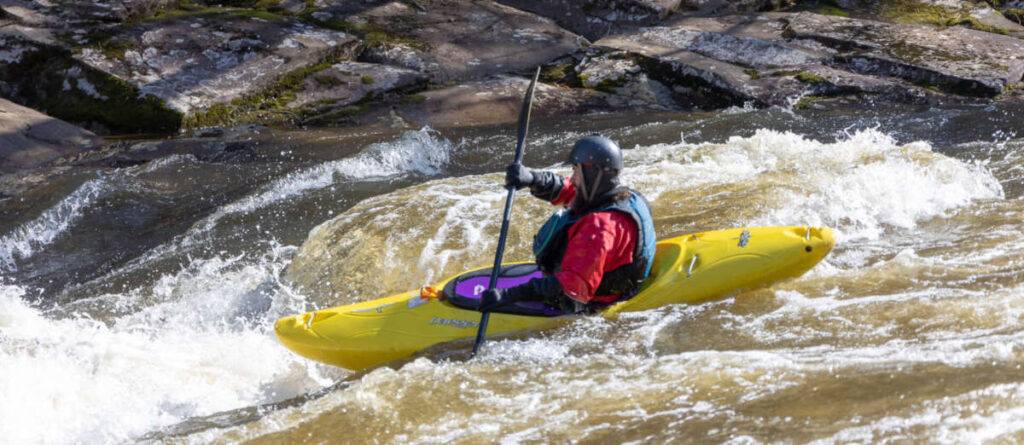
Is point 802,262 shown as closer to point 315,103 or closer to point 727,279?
point 727,279

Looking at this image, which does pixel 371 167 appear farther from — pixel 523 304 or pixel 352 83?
pixel 523 304

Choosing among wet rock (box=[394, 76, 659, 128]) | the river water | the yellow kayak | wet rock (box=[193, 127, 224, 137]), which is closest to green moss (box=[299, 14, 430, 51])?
wet rock (box=[394, 76, 659, 128])

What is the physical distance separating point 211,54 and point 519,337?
7.67 meters

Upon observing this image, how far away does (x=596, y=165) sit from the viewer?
3.45 m

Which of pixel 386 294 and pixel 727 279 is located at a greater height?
pixel 727 279

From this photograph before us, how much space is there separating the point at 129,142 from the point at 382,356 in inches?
241

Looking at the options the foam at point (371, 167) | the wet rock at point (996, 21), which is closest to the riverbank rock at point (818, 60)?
the wet rock at point (996, 21)

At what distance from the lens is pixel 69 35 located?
9695 mm

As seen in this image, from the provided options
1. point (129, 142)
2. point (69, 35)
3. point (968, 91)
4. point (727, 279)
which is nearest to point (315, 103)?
point (129, 142)

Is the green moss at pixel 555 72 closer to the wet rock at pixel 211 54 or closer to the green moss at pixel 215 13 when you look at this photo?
the wet rock at pixel 211 54

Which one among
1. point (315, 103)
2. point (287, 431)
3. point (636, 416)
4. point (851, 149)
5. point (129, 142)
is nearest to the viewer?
point (636, 416)

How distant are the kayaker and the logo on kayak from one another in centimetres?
26

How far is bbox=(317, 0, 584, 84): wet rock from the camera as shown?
34.2 ft

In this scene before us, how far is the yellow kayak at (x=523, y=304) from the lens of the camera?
3750mm
